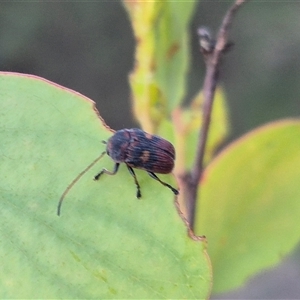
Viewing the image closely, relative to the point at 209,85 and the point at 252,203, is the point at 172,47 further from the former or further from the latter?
the point at 252,203

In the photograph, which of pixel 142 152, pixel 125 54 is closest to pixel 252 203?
pixel 142 152

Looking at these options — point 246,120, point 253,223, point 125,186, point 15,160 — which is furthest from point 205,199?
point 246,120

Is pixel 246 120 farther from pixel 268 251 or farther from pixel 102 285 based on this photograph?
pixel 102 285

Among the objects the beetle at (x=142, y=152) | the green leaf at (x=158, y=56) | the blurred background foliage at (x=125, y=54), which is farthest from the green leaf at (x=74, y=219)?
the blurred background foliage at (x=125, y=54)

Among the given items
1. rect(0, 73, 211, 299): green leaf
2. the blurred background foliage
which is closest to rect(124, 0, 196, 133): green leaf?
rect(0, 73, 211, 299): green leaf

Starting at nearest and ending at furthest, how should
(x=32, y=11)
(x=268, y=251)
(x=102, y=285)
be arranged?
1. (x=102, y=285)
2. (x=268, y=251)
3. (x=32, y=11)

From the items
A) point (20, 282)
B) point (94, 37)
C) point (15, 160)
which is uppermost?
point (15, 160)
